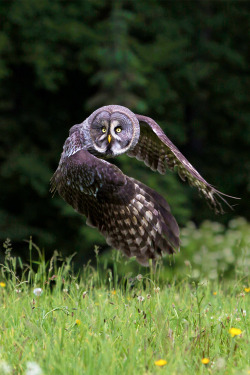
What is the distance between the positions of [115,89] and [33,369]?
29.2 feet

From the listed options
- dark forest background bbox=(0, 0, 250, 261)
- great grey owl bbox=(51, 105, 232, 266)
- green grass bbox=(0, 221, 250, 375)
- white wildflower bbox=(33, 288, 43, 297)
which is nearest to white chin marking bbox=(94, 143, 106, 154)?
great grey owl bbox=(51, 105, 232, 266)

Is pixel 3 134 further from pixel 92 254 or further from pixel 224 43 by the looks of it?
pixel 224 43

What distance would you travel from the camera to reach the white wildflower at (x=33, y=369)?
2.47 m

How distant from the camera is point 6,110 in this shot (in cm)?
1264

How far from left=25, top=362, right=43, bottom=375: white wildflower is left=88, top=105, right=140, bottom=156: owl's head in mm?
1947

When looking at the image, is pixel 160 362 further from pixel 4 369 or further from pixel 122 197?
pixel 122 197

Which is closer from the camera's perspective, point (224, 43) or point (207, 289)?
point (207, 289)

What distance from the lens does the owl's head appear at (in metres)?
4.32

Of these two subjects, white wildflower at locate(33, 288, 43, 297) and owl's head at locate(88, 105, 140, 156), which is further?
owl's head at locate(88, 105, 140, 156)

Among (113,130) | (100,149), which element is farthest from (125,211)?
(113,130)

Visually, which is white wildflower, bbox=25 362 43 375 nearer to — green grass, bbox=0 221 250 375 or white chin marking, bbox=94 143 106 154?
green grass, bbox=0 221 250 375

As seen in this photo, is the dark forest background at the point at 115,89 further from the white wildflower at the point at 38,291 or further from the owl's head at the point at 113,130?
the white wildflower at the point at 38,291

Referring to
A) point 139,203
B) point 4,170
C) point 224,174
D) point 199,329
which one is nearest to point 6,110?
point 4,170

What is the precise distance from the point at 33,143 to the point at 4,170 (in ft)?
4.55
